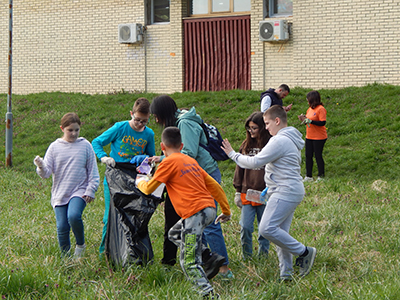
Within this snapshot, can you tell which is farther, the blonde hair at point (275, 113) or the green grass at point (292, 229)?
the blonde hair at point (275, 113)

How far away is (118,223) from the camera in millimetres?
4508

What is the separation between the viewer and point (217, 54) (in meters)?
15.2

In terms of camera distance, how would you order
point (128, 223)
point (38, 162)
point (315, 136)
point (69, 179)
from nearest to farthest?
point (128, 223)
point (38, 162)
point (69, 179)
point (315, 136)

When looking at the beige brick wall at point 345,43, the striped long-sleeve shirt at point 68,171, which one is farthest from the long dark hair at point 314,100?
the striped long-sleeve shirt at point 68,171

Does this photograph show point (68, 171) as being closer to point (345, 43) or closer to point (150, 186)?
point (150, 186)

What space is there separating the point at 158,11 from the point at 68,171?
40.6 feet

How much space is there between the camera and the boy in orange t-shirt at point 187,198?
3.89 meters

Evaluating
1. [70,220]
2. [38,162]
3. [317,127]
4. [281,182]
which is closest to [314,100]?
[317,127]

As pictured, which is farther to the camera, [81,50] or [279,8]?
[81,50]

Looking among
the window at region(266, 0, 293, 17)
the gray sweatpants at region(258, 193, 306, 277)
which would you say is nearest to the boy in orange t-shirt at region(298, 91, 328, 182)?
the gray sweatpants at region(258, 193, 306, 277)

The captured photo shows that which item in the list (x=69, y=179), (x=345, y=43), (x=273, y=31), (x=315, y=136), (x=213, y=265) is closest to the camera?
(x=213, y=265)

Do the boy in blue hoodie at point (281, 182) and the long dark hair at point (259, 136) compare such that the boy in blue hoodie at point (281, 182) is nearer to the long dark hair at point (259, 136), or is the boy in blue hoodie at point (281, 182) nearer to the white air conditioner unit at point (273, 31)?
the long dark hair at point (259, 136)

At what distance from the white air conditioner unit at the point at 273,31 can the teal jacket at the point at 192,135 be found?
32.5 ft

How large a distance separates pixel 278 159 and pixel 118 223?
5.37 ft
